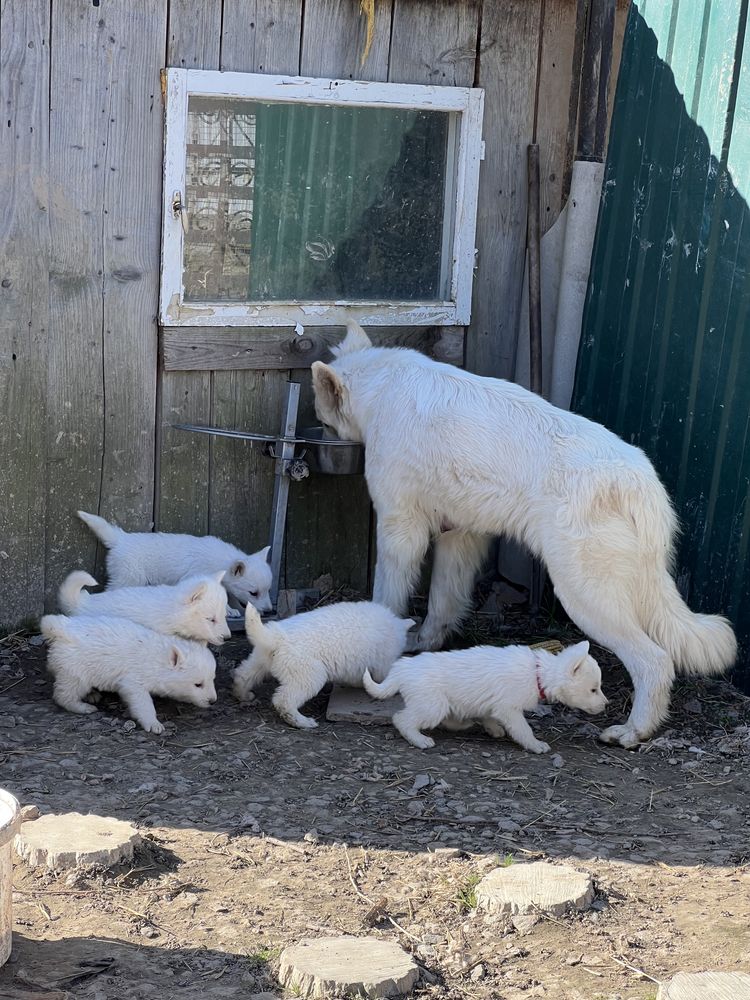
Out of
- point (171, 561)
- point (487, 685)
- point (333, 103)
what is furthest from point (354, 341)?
point (487, 685)

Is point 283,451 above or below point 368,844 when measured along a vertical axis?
above

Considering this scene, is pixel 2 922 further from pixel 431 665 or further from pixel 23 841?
pixel 431 665

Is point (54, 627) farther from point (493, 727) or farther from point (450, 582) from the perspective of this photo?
point (450, 582)

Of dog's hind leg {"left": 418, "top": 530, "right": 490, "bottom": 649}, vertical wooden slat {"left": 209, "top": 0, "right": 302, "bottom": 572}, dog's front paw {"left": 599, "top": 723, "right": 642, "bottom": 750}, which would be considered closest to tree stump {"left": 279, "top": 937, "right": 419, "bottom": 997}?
dog's front paw {"left": 599, "top": 723, "right": 642, "bottom": 750}

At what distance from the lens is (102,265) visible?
611 cm

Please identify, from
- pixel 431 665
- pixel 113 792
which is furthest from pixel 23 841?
pixel 431 665

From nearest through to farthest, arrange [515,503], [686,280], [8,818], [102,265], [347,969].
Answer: [8,818] < [347,969] < [515,503] < [102,265] < [686,280]

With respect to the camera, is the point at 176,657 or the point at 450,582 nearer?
the point at 176,657

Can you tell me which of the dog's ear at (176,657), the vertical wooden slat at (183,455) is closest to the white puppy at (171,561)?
the vertical wooden slat at (183,455)

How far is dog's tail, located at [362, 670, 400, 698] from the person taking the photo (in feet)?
17.3

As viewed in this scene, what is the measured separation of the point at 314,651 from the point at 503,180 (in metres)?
3.10

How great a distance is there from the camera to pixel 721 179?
607cm

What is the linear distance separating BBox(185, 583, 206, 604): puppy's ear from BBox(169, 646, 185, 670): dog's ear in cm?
25

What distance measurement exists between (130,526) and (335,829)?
2459 millimetres
